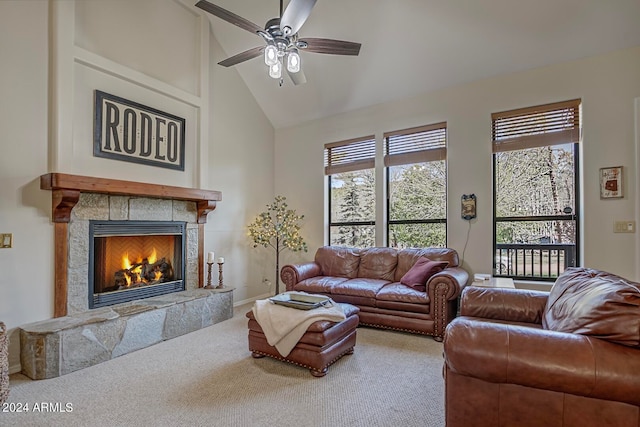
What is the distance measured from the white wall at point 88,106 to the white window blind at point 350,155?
146 cm

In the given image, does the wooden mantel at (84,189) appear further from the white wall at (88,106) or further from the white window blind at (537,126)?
the white window blind at (537,126)

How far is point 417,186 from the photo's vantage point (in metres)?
4.72

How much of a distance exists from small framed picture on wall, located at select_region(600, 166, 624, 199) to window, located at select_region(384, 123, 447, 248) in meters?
1.65

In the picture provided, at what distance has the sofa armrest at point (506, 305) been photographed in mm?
2436

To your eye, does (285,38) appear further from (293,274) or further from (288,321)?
(293,274)

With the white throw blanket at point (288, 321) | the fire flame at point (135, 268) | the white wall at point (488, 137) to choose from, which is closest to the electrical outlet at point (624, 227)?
the white wall at point (488, 137)

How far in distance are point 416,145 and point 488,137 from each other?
36.8 inches

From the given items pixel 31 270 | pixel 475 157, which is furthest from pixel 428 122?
pixel 31 270

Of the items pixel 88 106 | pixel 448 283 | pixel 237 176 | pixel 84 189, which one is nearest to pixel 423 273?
pixel 448 283

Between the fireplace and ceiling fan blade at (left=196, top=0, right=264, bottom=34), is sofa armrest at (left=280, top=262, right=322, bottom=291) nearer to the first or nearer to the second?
the fireplace

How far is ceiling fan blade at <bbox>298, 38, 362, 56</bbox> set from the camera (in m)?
2.73

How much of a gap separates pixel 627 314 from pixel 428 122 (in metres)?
3.57

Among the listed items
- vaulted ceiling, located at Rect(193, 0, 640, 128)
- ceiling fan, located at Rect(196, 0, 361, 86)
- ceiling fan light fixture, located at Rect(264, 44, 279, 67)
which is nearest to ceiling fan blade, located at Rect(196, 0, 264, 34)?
ceiling fan, located at Rect(196, 0, 361, 86)

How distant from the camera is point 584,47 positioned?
138 inches
